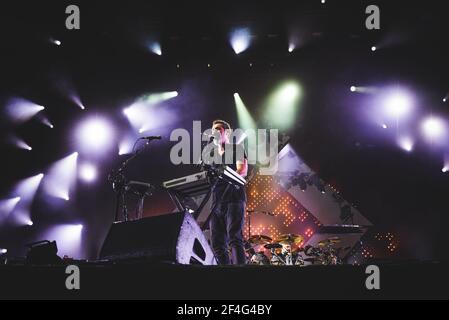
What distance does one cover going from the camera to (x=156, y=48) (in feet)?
23.4

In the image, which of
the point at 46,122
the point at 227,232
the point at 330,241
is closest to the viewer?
the point at 227,232

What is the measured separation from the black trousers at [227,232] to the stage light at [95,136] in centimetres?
371

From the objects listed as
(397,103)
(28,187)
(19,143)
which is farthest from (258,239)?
(19,143)

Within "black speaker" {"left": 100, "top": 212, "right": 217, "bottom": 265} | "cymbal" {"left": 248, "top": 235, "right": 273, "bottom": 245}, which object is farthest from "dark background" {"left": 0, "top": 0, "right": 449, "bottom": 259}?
"black speaker" {"left": 100, "top": 212, "right": 217, "bottom": 265}

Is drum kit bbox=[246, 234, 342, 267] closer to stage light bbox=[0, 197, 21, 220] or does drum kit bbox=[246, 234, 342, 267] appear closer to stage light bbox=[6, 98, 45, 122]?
stage light bbox=[0, 197, 21, 220]

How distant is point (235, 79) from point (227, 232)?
4061 mm

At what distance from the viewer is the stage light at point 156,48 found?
7055 mm

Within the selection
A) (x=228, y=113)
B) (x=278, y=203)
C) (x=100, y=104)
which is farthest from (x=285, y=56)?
(x=100, y=104)

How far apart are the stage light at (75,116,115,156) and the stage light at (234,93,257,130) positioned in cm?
228

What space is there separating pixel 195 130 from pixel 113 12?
2.39 metres

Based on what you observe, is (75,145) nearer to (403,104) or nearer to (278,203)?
(278,203)

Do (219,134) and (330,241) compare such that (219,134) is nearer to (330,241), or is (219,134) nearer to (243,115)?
(330,241)

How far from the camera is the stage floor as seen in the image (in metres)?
1.94

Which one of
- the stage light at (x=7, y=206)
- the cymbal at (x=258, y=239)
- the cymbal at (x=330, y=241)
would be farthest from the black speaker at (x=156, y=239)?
the stage light at (x=7, y=206)
